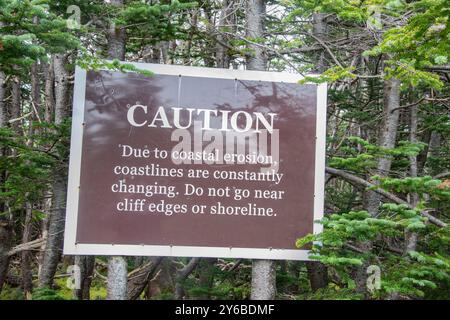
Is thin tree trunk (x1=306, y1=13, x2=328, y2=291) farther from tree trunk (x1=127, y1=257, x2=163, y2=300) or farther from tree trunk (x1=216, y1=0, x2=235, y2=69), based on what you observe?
tree trunk (x1=127, y1=257, x2=163, y2=300)

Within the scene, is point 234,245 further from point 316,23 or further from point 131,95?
point 316,23

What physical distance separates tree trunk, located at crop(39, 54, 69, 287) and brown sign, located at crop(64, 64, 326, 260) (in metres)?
Result: 1.26

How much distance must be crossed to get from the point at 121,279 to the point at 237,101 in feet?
8.44

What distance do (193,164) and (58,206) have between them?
2.22 meters

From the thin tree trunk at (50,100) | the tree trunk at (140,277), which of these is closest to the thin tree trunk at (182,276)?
the tree trunk at (140,277)

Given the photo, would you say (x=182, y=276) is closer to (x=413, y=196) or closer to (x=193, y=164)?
(x=193, y=164)

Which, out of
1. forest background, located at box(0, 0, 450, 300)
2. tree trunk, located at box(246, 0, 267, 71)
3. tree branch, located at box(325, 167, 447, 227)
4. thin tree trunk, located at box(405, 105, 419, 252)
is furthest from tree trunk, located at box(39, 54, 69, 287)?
thin tree trunk, located at box(405, 105, 419, 252)

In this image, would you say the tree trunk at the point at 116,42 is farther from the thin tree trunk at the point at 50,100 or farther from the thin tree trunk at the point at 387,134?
the thin tree trunk at the point at 387,134

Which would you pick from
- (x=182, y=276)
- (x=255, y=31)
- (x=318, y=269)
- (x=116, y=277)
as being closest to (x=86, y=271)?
(x=182, y=276)

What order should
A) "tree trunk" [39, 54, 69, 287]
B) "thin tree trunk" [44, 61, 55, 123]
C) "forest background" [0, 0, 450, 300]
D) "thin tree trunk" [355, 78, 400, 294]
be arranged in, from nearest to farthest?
"forest background" [0, 0, 450, 300] < "thin tree trunk" [355, 78, 400, 294] < "tree trunk" [39, 54, 69, 287] < "thin tree trunk" [44, 61, 55, 123]

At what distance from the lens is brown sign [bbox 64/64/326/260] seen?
5180mm

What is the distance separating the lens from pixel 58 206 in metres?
6.28

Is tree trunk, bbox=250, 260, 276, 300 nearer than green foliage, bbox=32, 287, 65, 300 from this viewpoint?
No
